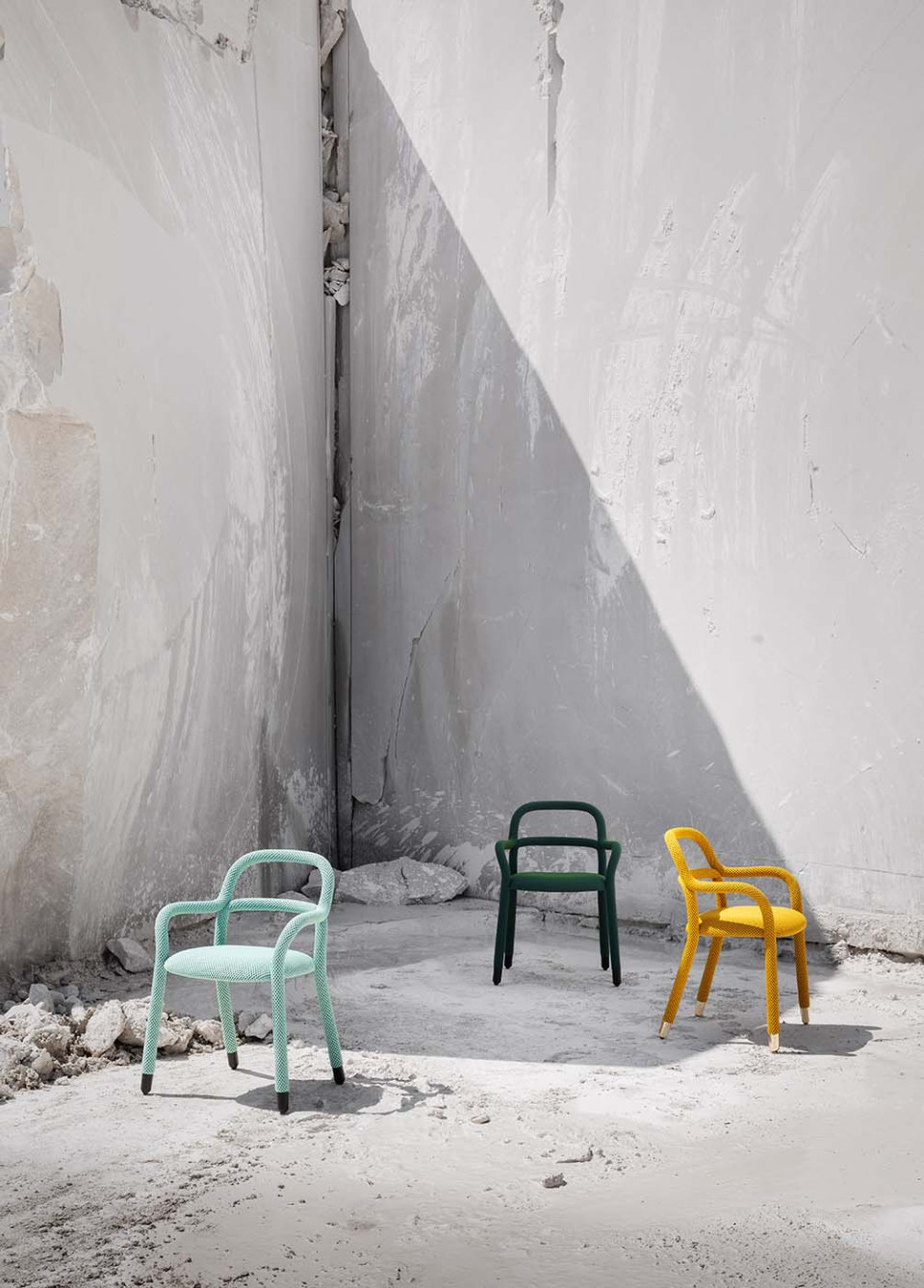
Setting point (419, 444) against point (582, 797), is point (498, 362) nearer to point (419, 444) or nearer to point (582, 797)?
point (419, 444)

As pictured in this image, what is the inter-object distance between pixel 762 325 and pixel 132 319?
2.45 m

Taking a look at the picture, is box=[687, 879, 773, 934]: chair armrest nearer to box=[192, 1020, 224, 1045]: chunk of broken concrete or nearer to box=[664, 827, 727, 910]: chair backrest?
box=[664, 827, 727, 910]: chair backrest

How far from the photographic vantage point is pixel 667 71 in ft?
17.5

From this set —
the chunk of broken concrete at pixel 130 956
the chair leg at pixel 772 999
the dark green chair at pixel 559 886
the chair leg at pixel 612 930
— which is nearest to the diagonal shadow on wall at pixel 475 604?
the dark green chair at pixel 559 886

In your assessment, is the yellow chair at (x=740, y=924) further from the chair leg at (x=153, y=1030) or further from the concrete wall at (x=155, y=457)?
the concrete wall at (x=155, y=457)

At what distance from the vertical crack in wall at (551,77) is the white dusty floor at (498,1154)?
358 cm

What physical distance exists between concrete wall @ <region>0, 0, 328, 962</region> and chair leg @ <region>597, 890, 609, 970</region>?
1649 millimetres

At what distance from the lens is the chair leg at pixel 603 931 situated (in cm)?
465

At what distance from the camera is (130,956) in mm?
4578

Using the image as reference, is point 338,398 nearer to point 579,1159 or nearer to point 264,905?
point 264,905

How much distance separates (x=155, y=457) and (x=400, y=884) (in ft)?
7.45

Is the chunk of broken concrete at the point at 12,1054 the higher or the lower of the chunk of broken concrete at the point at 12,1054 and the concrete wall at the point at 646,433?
the lower

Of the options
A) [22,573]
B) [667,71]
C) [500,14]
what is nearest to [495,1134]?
[22,573]

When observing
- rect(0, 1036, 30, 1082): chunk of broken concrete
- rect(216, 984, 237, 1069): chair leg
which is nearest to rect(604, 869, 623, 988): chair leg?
rect(216, 984, 237, 1069): chair leg
